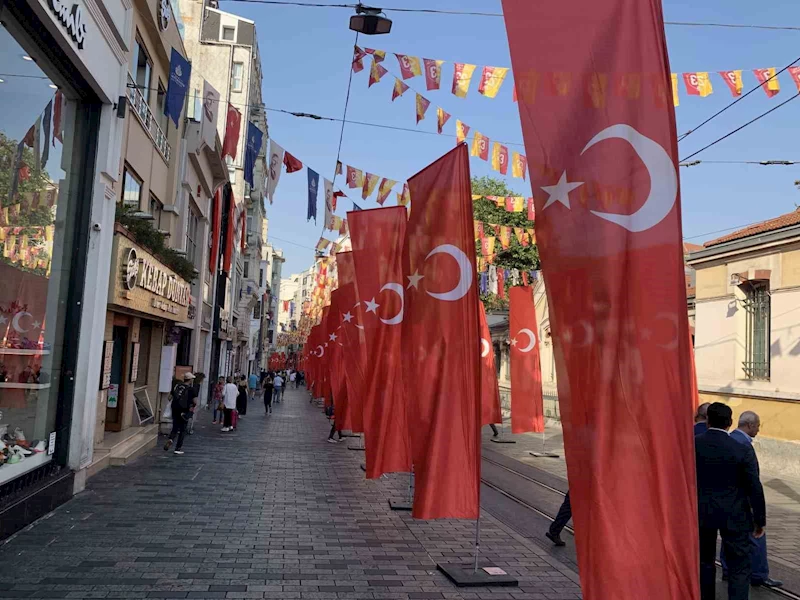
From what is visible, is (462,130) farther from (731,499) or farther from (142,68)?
(731,499)

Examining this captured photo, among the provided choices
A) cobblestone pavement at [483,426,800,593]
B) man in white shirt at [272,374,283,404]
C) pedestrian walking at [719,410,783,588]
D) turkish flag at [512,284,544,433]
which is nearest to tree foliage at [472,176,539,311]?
man in white shirt at [272,374,283,404]

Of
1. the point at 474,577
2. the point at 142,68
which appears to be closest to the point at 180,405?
the point at 142,68

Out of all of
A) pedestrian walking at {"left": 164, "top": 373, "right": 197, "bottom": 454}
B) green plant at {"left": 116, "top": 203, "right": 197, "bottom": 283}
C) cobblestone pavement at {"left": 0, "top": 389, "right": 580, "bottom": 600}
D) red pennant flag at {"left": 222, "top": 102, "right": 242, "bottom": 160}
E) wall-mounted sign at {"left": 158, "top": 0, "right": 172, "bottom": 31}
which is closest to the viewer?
cobblestone pavement at {"left": 0, "top": 389, "right": 580, "bottom": 600}

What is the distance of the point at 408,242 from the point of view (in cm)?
787

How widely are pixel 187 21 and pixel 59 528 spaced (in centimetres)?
3172

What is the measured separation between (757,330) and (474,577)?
529 inches

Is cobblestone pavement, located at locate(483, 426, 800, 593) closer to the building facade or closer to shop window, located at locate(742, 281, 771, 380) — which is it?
shop window, located at locate(742, 281, 771, 380)

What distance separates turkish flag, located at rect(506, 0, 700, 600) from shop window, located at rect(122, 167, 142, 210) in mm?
11951

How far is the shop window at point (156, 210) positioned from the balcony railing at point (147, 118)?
117cm

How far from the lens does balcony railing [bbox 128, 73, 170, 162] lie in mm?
13859

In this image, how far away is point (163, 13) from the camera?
15586mm

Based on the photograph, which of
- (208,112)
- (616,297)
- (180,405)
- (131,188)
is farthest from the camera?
(208,112)

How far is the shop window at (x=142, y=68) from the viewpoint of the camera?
14.7m

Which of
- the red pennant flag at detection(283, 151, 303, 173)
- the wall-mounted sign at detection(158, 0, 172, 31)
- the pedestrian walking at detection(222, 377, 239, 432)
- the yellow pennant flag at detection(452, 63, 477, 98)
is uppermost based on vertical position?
the wall-mounted sign at detection(158, 0, 172, 31)
